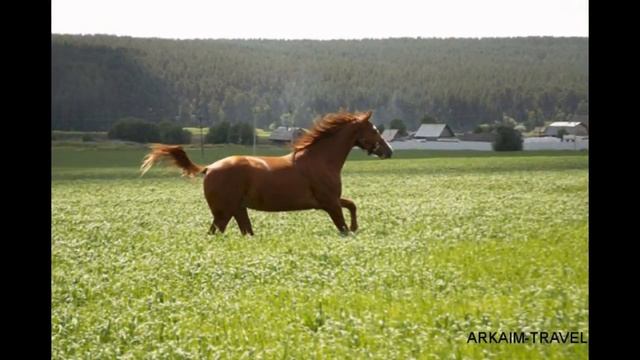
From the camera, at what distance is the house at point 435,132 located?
13730 cm

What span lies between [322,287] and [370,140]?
8.46 metres

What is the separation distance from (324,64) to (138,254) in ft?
516

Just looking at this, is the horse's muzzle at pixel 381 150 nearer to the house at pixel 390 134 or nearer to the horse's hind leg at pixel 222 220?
the horse's hind leg at pixel 222 220

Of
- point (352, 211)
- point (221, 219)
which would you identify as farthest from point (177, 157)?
point (352, 211)

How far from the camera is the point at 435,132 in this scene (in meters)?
141

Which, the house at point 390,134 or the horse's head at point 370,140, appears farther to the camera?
the house at point 390,134

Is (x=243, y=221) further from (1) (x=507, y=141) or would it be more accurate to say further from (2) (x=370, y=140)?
(1) (x=507, y=141)

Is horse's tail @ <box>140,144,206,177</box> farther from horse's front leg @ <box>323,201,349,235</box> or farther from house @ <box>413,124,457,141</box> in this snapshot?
house @ <box>413,124,457,141</box>

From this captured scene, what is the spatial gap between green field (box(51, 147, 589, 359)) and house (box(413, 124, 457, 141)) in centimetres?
11699

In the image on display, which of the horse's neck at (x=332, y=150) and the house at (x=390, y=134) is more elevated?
the house at (x=390, y=134)

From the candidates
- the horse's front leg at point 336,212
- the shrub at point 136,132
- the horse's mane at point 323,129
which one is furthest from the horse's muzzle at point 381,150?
the shrub at point 136,132

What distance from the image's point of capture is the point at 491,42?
16888 centimetres

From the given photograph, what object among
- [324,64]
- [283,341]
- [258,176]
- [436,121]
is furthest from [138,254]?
[324,64]
